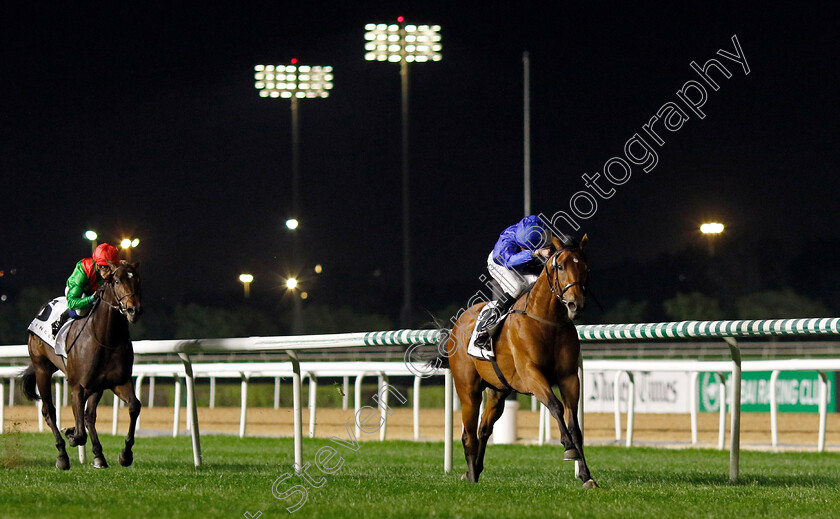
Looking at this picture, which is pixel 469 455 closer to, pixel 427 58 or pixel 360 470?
pixel 360 470

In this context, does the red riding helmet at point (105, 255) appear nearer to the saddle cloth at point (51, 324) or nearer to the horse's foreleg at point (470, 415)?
the saddle cloth at point (51, 324)

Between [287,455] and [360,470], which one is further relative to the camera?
[287,455]

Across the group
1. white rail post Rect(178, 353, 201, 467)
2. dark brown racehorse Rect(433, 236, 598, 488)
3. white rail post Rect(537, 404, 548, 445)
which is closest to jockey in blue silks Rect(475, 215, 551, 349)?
dark brown racehorse Rect(433, 236, 598, 488)

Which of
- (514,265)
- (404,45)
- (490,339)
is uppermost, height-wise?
(404,45)

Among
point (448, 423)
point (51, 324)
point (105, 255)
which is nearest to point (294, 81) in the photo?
point (51, 324)

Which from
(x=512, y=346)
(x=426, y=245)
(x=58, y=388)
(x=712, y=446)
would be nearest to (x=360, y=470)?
(x=512, y=346)

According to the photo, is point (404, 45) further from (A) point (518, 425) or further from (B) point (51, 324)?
(B) point (51, 324)

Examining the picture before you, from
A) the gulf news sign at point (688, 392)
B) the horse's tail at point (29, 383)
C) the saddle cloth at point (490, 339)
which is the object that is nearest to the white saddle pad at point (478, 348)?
the saddle cloth at point (490, 339)

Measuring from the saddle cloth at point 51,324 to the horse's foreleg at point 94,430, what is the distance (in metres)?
0.40

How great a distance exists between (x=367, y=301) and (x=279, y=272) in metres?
4.39

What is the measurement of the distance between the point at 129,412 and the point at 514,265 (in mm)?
2763

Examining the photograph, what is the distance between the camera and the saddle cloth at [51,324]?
873 cm

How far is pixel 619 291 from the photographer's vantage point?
53.6m

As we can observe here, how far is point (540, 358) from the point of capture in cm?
673
